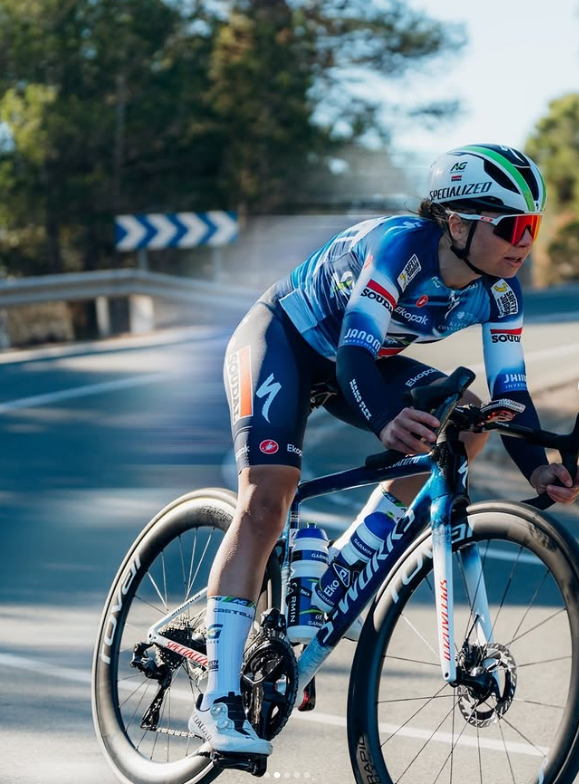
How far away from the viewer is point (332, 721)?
494 cm

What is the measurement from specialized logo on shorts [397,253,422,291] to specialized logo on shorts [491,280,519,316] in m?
0.33

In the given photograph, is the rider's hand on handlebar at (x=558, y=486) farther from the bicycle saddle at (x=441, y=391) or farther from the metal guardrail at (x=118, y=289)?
the metal guardrail at (x=118, y=289)

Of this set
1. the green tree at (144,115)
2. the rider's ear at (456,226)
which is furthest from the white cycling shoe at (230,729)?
the green tree at (144,115)

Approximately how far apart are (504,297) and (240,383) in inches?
33.3

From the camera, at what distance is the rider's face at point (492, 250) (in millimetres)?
3857

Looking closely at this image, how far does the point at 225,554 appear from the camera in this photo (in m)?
4.02

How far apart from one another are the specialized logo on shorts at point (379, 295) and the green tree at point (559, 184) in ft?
109

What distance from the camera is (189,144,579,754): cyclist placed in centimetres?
382

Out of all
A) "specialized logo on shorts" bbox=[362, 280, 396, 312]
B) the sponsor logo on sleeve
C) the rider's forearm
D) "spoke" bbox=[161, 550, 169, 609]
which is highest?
"specialized logo on shorts" bbox=[362, 280, 396, 312]

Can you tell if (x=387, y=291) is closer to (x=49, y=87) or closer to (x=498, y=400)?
(x=498, y=400)

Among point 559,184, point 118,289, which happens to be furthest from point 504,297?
point 559,184

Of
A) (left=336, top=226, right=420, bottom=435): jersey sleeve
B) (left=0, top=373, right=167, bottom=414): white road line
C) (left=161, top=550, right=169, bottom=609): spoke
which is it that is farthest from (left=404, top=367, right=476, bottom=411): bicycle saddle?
(left=0, top=373, right=167, bottom=414): white road line

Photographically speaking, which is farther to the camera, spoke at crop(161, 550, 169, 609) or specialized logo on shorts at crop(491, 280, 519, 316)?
spoke at crop(161, 550, 169, 609)

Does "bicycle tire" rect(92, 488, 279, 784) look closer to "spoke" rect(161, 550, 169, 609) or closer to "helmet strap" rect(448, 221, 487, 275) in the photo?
"spoke" rect(161, 550, 169, 609)
